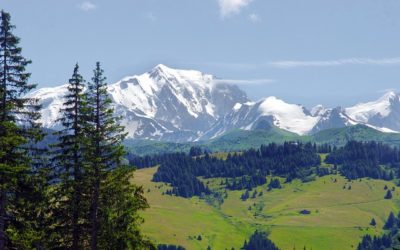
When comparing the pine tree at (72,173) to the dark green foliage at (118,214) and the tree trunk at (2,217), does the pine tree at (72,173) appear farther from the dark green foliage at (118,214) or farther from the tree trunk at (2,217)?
the tree trunk at (2,217)

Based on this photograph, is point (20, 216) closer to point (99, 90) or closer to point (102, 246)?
point (102, 246)

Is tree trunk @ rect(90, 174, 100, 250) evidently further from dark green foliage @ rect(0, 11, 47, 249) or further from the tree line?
dark green foliage @ rect(0, 11, 47, 249)

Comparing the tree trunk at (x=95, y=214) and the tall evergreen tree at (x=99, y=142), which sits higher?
the tall evergreen tree at (x=99, y=142)

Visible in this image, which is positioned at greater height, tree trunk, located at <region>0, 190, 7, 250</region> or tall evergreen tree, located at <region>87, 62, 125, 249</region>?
tall evergreen tree, located at <region>87, 62, 125, 249</region>

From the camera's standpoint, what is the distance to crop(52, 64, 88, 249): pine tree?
164 feet

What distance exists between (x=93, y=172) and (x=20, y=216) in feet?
23.3

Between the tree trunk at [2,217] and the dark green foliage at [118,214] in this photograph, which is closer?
the tree trunk at [2,217]

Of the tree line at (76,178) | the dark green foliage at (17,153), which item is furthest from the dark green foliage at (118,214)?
the dark green foliage at (17,153)

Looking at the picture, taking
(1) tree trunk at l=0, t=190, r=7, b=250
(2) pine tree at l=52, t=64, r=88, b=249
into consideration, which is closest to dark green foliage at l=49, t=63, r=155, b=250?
(2) pine tree at l=52, t=64, r=88, b=249

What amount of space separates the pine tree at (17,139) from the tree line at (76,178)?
0.24 feet

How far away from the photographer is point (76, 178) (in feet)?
166

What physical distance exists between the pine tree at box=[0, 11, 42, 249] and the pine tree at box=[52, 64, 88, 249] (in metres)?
3.73

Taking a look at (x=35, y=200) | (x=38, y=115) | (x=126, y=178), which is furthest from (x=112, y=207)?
(x=38, y=115)

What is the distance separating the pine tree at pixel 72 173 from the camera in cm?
5006
